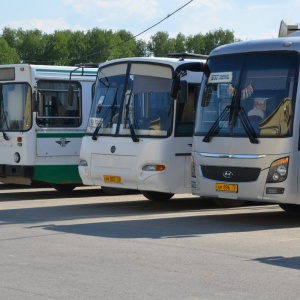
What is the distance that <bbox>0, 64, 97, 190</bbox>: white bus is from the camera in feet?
66.6

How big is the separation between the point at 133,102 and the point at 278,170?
13.4 feet

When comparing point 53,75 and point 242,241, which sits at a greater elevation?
point 53,75

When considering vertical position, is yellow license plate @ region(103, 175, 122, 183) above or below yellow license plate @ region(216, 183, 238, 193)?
below

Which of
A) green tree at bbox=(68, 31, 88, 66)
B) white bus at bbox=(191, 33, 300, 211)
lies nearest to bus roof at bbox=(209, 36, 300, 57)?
white bus at bbox=(191, 33, 300, 211)

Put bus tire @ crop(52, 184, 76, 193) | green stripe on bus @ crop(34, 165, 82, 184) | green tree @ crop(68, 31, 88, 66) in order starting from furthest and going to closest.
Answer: green tree @ crop(68, 31, 88, 66)
bus tire @ crop(52, 184, 76, 193)
green stripe on bus @ crop(34, 165, 82, 184)

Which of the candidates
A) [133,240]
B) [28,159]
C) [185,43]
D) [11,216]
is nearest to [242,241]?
[133,240]

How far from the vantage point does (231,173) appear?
15062 mm

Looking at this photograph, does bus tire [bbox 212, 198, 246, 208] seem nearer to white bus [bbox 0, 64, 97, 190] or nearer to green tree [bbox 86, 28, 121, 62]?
white bus [bbox 0, 64, 97, 190]

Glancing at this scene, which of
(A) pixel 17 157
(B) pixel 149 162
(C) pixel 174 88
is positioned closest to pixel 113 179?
(B) pixel 149 162

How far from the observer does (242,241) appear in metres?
12.9

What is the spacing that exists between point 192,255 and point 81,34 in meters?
135

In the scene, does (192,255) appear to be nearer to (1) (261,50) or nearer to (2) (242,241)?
(2) (242,241)

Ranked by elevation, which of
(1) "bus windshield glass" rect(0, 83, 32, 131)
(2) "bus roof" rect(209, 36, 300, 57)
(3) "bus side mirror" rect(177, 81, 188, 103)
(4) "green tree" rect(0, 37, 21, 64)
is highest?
(2) "bus roof" rect(209, 36, 300, 57)

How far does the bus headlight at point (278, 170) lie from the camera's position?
570 inches
